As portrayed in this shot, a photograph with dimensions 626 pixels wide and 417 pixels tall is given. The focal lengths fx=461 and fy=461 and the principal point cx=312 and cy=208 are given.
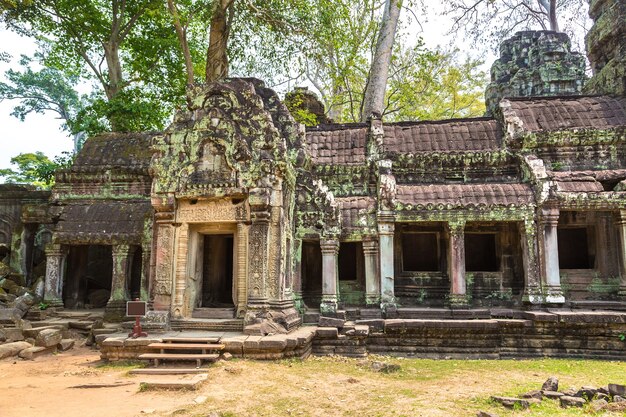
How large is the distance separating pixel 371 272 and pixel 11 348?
7.55 m

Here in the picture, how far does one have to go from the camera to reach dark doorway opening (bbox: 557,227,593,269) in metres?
11.8

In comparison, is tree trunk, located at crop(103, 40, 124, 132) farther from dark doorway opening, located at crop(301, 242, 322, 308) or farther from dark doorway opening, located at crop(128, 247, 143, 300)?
dark doorway opening, located at crop(301, 242, 322, 308)

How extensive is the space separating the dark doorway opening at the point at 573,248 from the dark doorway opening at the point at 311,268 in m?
6.21

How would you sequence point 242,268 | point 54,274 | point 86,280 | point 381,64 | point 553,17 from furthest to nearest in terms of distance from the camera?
point 553,17 < point 381,64 < point 86,280 < point 54,274 < point 242,268

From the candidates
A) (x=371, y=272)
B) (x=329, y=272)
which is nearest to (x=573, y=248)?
(x=371, y=272)

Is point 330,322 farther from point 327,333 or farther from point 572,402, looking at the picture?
point 572,402

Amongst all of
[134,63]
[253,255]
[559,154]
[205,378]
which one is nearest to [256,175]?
[253,255]

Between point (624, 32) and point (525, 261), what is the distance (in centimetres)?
797

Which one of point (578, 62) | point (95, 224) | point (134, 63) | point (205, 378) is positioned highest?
point (134, 63)

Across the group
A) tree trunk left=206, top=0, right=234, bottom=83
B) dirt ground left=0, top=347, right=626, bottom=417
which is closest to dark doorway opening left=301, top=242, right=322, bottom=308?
dirt ground left=0, top=347, right=626, bottom=417

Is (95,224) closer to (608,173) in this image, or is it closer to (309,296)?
(309,296)

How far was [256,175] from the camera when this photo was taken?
30.1ft

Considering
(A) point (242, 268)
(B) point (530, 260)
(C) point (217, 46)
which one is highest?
(C) point (217, 46)

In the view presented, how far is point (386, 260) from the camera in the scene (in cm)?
1066
